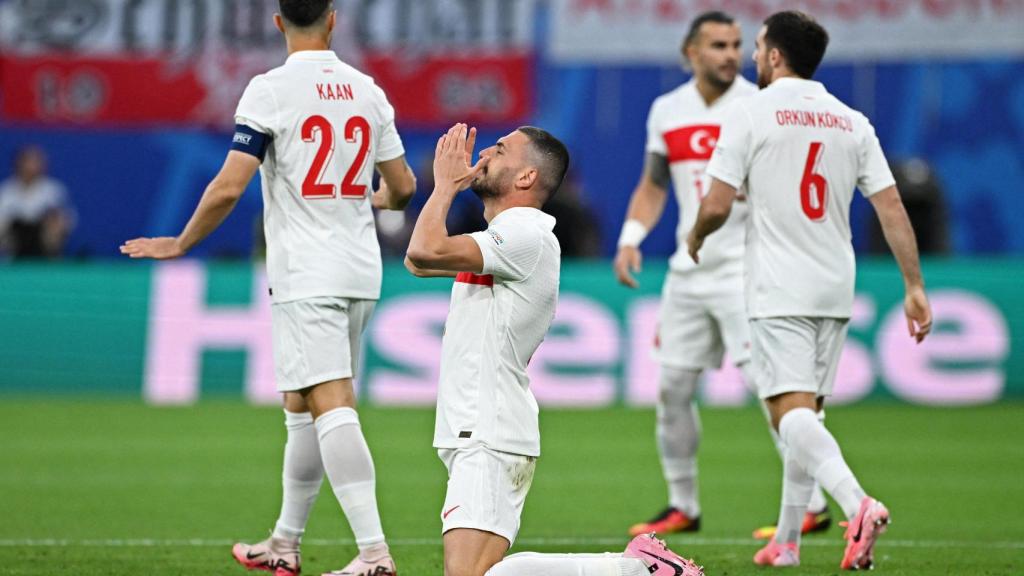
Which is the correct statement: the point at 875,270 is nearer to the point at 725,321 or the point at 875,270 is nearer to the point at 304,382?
the point at 725,321

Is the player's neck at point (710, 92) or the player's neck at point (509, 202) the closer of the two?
the player's neck at point (509, 202)

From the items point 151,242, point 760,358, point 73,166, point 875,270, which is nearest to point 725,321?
point 760,358

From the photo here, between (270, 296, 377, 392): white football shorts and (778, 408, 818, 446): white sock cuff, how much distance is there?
5.78 ft

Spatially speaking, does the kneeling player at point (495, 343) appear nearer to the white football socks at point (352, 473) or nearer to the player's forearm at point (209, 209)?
the white football socks at point (352, 473)

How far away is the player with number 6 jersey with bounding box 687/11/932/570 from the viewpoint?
22.6ft

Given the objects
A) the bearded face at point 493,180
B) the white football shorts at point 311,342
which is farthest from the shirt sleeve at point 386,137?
the bearded face at point 493,180

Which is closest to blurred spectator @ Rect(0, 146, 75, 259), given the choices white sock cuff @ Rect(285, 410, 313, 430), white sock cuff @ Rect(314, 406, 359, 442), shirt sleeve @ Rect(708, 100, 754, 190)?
white sock cuff @ Rect(285, 410, 313, 430)

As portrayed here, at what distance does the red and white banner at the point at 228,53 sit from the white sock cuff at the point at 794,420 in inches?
430

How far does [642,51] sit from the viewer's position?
17.1m

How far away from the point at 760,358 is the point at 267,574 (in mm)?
2219

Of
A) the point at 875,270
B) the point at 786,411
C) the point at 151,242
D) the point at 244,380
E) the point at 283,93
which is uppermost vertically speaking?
the point at 283,93

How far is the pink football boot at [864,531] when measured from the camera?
20.3ft

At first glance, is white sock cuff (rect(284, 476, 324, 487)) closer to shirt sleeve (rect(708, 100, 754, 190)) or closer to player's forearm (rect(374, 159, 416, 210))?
player's forearm (rect(374, 159, 416, 210))

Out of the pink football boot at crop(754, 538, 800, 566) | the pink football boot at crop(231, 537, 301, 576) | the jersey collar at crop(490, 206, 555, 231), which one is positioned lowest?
the pink football boot at crop(754, 538, 800, 566)
